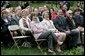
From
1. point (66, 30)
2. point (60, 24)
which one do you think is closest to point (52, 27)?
point (60, 24)

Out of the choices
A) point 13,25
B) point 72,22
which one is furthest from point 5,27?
point 72,22

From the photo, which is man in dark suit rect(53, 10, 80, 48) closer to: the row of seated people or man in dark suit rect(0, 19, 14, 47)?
the row of seated people

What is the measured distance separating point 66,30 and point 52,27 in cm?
48

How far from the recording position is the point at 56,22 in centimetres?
1366

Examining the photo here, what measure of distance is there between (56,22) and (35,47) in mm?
1080

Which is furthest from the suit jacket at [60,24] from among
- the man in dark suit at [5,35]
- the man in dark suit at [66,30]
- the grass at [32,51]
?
the man in dark suit at [5,35]

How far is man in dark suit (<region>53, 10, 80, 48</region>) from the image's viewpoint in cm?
1327

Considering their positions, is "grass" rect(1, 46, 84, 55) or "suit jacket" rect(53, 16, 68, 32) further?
"suit jacket" rect(53, 16, 68, 32)

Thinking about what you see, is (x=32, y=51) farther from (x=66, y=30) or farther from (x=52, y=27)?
(x=66, y=30)

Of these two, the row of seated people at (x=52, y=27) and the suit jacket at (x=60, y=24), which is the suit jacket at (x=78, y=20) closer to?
the row of seated people at (x=52, y=27)

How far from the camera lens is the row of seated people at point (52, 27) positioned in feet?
42.5

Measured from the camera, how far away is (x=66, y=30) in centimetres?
1358

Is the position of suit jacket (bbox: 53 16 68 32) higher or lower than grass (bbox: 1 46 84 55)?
higher

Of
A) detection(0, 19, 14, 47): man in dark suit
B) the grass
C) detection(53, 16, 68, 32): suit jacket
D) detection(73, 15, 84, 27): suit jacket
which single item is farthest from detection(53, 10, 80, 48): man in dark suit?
detection(0, 19, 14, 47): man in dark suit
